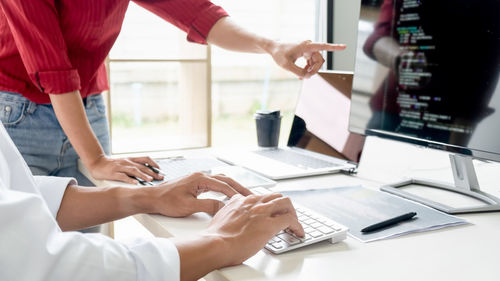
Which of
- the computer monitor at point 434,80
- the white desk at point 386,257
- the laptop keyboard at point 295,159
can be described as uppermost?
the computer monitor at point 434,80

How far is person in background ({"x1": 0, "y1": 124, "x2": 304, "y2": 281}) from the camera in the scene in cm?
58

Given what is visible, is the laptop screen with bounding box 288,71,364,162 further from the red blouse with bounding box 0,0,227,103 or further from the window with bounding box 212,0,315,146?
the window with bounding box 212,0,315,146

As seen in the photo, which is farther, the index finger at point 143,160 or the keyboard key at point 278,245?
the index finger at point 143,160

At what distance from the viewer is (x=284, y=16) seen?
5.94 metres

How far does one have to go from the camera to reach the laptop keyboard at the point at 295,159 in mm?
1319

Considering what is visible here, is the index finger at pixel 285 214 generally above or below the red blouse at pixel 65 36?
below

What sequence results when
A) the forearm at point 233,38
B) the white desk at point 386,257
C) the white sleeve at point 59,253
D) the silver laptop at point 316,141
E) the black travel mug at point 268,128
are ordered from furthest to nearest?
the black travel mug at point 268,128
the forearm at point 233,38
the silver laptop at point 316,141
the white desk at point 386,257
the white sleeve at point 59,253

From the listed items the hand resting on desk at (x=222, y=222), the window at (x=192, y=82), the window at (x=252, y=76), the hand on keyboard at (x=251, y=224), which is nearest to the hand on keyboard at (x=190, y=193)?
the hand resting on desk at (x=222, y=222)

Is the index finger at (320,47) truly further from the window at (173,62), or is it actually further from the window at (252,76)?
the window at (252,76)

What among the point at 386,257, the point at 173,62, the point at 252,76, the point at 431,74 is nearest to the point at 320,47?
the point at 431,74

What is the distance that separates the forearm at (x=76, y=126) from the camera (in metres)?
1.20

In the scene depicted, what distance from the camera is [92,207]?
38.3 inches

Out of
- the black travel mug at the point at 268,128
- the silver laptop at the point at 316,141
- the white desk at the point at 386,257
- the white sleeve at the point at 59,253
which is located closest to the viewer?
the white sleeve at the point at 59,253

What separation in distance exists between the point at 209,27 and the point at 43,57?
0.51 metres
